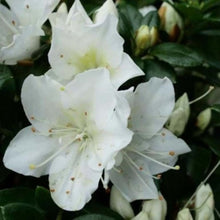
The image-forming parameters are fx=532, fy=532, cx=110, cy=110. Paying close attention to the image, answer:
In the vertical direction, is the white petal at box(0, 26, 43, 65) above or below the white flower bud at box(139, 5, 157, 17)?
above

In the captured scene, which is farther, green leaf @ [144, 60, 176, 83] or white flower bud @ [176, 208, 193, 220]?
green leaf @ [144, 60, 176, 83]

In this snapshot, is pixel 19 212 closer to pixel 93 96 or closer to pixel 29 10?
pixel 93 96

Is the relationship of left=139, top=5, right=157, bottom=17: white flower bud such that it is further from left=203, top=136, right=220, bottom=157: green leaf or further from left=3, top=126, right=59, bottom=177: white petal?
left=3, top=126, right=59, bottom=177: white petal

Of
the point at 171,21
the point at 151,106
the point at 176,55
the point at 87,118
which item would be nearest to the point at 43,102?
the point at 87,118

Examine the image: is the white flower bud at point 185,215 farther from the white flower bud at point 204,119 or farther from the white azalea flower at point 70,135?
the white flower bud at point 204,119

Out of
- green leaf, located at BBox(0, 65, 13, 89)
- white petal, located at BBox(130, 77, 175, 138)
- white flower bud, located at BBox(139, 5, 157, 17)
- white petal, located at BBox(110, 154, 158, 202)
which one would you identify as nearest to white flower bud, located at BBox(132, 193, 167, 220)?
white petal, located at BBox(110, 154, 158, 202)

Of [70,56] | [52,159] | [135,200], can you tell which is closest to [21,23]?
[70,56]
